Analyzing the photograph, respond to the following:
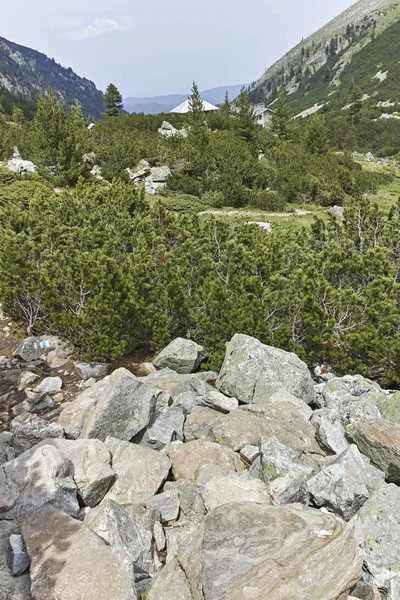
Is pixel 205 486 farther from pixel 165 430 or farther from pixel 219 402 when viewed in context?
pixel 219 402

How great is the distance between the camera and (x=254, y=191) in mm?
30391

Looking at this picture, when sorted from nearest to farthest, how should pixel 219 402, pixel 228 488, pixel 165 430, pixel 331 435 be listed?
pixel 228 488 → pixel 331 435 → pixel 165 430 → pixel 219 402

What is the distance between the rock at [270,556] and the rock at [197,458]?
1597mm

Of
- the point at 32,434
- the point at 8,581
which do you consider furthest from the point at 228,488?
the point at 32,434

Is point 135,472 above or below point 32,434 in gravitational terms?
below

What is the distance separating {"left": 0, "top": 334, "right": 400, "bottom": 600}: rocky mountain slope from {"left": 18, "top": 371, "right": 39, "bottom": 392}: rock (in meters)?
0.03

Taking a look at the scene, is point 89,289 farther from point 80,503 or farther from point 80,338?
point 80,503

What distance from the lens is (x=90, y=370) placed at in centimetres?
884

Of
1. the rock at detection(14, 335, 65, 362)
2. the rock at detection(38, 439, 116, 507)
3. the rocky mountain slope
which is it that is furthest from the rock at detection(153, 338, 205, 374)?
the rock at detection(38, 439, 116, 507)

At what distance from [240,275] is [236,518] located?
253 inches

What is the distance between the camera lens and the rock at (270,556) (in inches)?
133

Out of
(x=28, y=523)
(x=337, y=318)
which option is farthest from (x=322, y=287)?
(x=28, y=523)

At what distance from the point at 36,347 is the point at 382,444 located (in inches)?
306

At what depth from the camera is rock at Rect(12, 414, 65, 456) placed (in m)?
6.20
